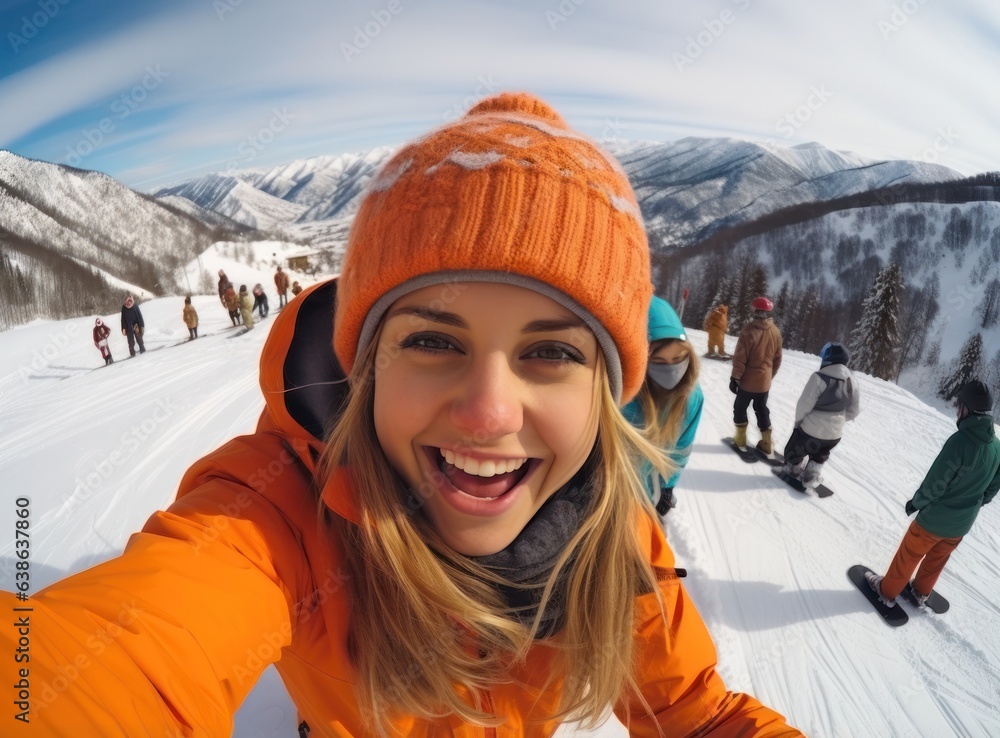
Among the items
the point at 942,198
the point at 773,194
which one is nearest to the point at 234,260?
the point at 942,198

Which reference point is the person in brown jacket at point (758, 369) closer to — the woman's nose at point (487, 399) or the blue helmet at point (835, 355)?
the blue helmet at point (835, 355)

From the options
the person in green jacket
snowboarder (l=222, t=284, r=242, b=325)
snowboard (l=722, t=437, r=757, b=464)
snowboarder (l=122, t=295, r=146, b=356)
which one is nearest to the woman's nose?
the person in green jacket

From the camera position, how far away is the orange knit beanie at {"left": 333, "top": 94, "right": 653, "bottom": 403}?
1.11 meters

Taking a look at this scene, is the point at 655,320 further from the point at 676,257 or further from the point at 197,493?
the point at 676,257

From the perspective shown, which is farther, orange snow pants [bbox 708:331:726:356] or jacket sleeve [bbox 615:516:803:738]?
orange snow pants [bbox 708:331:726:356]

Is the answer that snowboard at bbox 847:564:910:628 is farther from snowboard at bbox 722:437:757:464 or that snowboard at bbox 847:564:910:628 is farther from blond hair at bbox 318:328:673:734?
blond hair at bbox 318:328:673:734

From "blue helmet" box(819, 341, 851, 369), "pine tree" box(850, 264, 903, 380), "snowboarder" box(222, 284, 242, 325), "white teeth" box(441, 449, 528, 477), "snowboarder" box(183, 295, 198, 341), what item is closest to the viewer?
"white teeth" box(441, 449, 528, 477)

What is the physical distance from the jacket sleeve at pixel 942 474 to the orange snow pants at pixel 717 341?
7.43 m

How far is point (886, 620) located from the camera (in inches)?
116

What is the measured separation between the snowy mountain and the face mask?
50202 millimetres

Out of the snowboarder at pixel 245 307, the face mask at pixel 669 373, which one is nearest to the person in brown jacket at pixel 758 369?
the face mask at pixel 669 373

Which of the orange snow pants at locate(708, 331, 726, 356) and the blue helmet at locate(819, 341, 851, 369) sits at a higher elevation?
the blue helmet at locate(819, 341, 851, 369)

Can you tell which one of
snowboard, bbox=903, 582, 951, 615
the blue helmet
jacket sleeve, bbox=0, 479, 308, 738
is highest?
jacket sleeve, bbox=0, 479, 308, 738

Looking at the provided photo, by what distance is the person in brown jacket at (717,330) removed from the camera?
989cm
